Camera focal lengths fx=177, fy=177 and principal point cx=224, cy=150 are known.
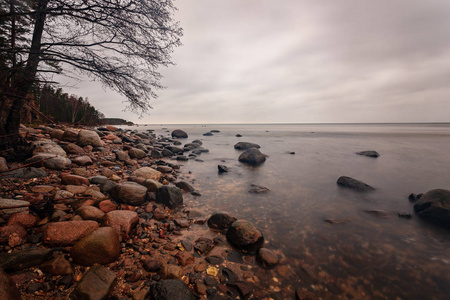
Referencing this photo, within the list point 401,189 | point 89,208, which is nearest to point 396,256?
point 401,189

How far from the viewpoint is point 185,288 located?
2.86m

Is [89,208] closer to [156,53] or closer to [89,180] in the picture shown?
[89,180]

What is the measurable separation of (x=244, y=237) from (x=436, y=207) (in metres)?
6.50

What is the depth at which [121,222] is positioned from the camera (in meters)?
3.92

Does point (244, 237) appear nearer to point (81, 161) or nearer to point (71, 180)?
point (71, 180)

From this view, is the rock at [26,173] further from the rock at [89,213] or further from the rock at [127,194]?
the rock at [89,213]

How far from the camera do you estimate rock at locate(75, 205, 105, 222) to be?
12.7ft

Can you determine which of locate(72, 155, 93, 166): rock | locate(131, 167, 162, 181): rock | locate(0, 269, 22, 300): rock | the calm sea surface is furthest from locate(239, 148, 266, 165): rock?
locate(0, 269, 22, 300): rock

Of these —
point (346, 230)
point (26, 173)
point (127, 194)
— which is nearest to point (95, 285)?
point (127, 194)

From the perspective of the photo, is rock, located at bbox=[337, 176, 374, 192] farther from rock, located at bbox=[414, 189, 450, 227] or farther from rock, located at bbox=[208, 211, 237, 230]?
rock, located at bbox=[208, 211, 237, 230]

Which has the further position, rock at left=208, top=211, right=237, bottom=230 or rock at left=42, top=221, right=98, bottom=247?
rock at left=208, top=211, right=237, bottom=230

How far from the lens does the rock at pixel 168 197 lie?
18.9 feet

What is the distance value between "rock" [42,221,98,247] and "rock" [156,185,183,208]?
2.36 metres

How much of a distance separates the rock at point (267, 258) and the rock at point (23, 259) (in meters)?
3.85
